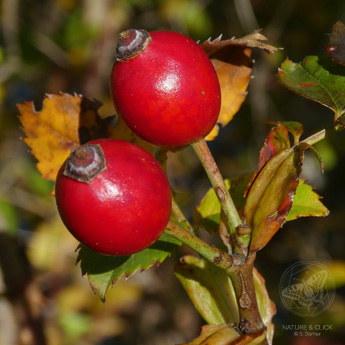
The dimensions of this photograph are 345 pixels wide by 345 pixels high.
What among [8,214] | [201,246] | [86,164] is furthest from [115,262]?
[8,214]

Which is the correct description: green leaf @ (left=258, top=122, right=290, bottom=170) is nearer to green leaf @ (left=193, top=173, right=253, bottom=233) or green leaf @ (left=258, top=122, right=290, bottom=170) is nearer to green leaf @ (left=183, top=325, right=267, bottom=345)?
green leaf @ (left=193, top=173, right=253, bottom=233)

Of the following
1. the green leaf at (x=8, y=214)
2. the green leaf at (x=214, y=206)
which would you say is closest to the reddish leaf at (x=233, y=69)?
the green leaf at (x=214, y=206)

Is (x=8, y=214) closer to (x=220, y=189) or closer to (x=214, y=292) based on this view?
(x=214, y=292)

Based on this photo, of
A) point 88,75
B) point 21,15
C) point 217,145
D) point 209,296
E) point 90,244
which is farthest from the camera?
point 217,145

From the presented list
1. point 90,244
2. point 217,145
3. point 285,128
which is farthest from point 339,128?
point 217,145

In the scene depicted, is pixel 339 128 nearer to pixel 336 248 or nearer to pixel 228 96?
pixel 228 96

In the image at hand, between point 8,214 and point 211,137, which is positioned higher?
point 211,137

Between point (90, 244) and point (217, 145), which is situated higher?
point (90, 244)
